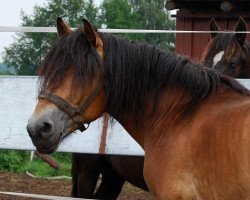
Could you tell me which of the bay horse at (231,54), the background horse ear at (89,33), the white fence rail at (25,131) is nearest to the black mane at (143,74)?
the background horse ear at (89,33)

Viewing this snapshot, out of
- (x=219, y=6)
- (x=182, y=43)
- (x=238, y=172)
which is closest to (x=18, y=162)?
(x=182, y=43)

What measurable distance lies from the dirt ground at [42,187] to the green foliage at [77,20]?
8791 millimetres

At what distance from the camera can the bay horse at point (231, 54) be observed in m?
5.82

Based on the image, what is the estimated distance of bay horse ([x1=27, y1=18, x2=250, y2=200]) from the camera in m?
3.23

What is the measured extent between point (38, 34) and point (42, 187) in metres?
17.9

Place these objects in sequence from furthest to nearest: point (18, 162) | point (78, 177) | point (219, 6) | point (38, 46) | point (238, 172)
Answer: point (38, 46) < point (18, 162) < point (219, 6) < point (78, 177) < point (238, 172)

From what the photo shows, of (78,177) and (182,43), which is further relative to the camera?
(182,43)

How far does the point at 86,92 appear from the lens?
3.56m

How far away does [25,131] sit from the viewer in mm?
5102

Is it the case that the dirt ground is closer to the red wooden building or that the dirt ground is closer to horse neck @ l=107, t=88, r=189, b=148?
the red wooden building

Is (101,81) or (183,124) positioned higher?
(101,81)

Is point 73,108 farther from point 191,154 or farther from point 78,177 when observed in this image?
point 78,177

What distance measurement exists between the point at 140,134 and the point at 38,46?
2214 centimetres

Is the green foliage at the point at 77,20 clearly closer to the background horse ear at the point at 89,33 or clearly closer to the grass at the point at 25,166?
the grass at the point at 25,166
